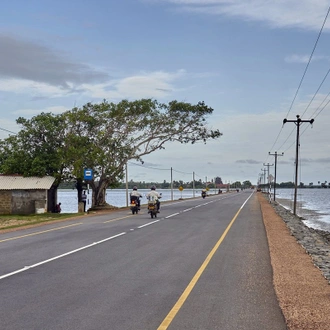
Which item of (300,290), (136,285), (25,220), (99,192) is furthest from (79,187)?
(300,290)

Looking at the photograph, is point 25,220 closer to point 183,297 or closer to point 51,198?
point 51,198

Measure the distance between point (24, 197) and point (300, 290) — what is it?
36.4 m

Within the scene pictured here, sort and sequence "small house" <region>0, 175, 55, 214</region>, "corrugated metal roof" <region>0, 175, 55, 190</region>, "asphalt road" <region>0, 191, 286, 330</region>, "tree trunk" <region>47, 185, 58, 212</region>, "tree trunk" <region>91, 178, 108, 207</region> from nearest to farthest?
"asphalt road" <region>0, 191, 286, 330</region>, "corrugated metal roof" <region>0, 175, 55, 190</region>, "small house" <region>0, 175, 55, 214</region>, "tree trunk" <region>47, 185, 58, 212</region>, "tree trunk" <region>91, 178, 108, 207</region>

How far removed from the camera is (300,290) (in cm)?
999

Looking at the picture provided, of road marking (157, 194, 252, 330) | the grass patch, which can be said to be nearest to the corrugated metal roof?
the grass patch

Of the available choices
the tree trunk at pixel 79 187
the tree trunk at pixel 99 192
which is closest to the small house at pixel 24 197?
the tree trunk at pixel 79 187

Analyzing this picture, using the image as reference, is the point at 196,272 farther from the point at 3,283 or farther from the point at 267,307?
the point at 3,283

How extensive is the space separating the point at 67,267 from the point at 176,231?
10.1 metres

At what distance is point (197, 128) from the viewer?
52.1m

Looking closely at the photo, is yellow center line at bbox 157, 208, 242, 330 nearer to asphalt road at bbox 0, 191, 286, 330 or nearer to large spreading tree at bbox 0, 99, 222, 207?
asphalt road at bbox 0, 191, 286, 330

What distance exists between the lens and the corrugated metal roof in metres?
43.2

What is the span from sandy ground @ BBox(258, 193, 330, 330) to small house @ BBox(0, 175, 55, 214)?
30.4 meters

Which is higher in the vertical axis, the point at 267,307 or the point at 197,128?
the point at 197,128

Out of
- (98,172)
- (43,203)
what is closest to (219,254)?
(43,203)
